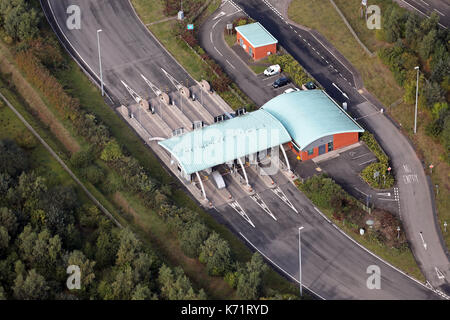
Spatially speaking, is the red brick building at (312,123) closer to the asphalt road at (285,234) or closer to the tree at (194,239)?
the asphalt road at (285,234)

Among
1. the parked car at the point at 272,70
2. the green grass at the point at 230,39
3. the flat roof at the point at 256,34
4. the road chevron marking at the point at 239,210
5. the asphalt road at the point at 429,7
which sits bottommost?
the road chevron marking at the point at 239,210

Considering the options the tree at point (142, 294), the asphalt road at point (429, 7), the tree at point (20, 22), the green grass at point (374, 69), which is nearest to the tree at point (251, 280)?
the tree at point (142, 294)

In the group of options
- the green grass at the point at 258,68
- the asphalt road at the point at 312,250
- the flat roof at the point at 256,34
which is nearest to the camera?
the asphalt road at the point at 312,250

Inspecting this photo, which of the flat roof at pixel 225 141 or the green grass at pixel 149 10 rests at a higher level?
the green grass at pixel 149 10

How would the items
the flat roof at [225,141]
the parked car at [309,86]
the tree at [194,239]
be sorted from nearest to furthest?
the tree at [194,239] → the flat roof at [225,141] → the parked car at [309,86]

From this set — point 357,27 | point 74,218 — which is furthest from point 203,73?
point 74,218

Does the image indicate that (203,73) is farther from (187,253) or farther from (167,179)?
(187,253)
